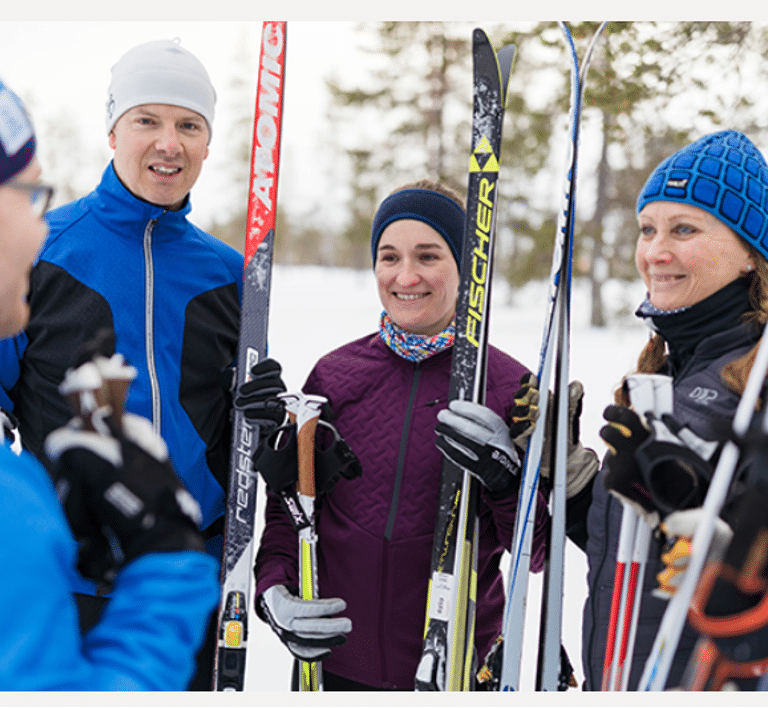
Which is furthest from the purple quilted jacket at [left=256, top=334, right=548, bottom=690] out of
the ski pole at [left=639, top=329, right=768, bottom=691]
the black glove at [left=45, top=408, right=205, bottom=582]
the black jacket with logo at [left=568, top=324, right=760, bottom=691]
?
the black glove at [left=45, top=408, right=205, bottom=582]

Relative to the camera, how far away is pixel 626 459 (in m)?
1.22

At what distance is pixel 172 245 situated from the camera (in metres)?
2.01

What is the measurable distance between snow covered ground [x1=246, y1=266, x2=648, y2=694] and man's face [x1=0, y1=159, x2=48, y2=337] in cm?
127

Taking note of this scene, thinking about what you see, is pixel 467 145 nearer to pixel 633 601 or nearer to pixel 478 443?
pixel 478 443

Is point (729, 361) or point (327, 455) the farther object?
point (327, 455)

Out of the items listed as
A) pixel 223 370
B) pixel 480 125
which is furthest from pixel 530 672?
pixel 480 125

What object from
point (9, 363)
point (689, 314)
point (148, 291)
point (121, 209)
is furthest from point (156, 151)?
point (689, 314)

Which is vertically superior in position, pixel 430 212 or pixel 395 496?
pixel 430 212

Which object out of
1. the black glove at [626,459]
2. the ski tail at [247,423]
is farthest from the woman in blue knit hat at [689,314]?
the ski tail at [247,423]

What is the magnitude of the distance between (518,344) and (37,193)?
1120 centimetres

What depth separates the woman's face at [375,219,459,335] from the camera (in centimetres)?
184

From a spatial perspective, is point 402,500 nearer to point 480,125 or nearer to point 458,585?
point 458,585

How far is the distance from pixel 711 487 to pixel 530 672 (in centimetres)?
227

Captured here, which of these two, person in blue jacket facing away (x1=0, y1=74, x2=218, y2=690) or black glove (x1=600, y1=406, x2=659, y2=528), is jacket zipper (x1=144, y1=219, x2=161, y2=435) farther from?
black glove (x1=600, y1=406, x2=659, y2=528)
